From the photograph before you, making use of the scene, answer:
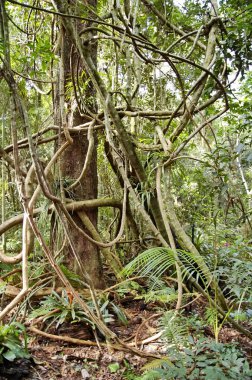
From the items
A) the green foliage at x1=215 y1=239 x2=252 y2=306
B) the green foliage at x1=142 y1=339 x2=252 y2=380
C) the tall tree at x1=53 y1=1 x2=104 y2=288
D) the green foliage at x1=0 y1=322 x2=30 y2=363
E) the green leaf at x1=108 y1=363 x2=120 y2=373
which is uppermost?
the tall tree at x1=53 y1=1 x2=104 y2=288

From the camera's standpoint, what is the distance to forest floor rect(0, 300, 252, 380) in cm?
191

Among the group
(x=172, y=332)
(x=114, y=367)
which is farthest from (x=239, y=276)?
(x=114, y=367)

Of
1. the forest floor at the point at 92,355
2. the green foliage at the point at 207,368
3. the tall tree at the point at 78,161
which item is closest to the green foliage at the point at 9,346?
the forest floor at the point at 92,355

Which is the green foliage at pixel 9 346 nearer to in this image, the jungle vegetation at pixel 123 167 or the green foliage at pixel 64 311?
the jungle vegetation at pixel 123 167

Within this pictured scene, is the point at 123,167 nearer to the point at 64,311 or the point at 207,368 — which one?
the point at 64,311

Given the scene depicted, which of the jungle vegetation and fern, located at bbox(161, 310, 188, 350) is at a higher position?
the jungle vegetation

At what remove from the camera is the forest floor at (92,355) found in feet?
6.26

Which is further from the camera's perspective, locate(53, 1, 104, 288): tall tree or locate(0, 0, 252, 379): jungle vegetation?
locate(53, 1, 104, 288): tall tree

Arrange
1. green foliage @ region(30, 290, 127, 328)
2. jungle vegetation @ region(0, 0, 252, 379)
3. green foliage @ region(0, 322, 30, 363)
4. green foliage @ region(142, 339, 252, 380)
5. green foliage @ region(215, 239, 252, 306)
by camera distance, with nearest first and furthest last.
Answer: green foliage @ region(142, 339, 252, 380), green foliage @ region(0, 322, 30, 363), green foliage @ region(215, 239, 252, 306), jungle vegetation @ region(0, 0, 252, 379), green foliage @ region(30, 290, 127, 328)

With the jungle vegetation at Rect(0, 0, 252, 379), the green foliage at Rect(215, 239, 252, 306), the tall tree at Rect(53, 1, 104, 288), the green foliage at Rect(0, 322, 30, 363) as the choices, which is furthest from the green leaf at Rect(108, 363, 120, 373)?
the tall tree at Rect(53, 1, 104, 288)

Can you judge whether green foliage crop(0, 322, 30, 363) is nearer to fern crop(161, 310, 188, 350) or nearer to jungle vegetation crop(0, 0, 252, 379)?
jungle vegetation crop(0, 0, 252, 379)

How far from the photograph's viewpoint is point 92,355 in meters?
2.09

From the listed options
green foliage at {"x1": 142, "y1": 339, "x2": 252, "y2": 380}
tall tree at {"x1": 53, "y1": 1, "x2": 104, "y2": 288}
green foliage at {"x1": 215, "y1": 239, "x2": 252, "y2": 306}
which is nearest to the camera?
green foliage at {"x1": 142, "y1": 339, "x2": 252, "y2": 380}

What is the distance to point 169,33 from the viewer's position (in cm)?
352
